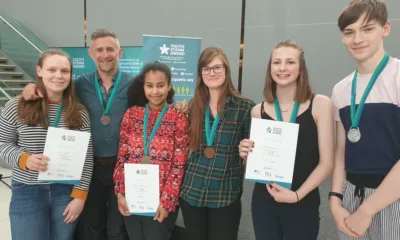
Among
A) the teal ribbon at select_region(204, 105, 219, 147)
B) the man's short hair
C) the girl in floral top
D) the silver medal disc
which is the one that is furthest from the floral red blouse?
the man's short hair

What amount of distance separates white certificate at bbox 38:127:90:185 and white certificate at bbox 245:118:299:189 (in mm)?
1067

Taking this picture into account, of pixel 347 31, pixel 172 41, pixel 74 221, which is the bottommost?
pixel 74 221

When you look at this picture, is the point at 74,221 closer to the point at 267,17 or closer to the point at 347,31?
the point at 347,31

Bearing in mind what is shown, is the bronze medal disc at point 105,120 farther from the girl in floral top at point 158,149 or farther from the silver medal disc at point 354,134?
the silver medal disc at point 354,134

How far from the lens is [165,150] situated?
205 centimetres

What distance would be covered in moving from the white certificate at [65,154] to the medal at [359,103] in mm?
1535

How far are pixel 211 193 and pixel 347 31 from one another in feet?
3.80

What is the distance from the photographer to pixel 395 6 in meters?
3.35

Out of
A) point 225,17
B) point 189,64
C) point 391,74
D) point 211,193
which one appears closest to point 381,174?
point 391,74

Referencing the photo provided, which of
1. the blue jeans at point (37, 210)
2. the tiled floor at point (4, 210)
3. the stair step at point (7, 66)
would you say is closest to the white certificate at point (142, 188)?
the blue jeans at point (37, 210)

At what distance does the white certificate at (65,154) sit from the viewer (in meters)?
1.94

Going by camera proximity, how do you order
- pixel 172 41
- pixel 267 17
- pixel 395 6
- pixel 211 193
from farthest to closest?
pixel 267 17, pixel 172 41, pixel 395 6, pixel 211 193

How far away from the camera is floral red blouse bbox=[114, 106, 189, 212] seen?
2.04m

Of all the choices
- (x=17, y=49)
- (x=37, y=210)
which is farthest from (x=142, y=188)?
(x=17, y=49)
